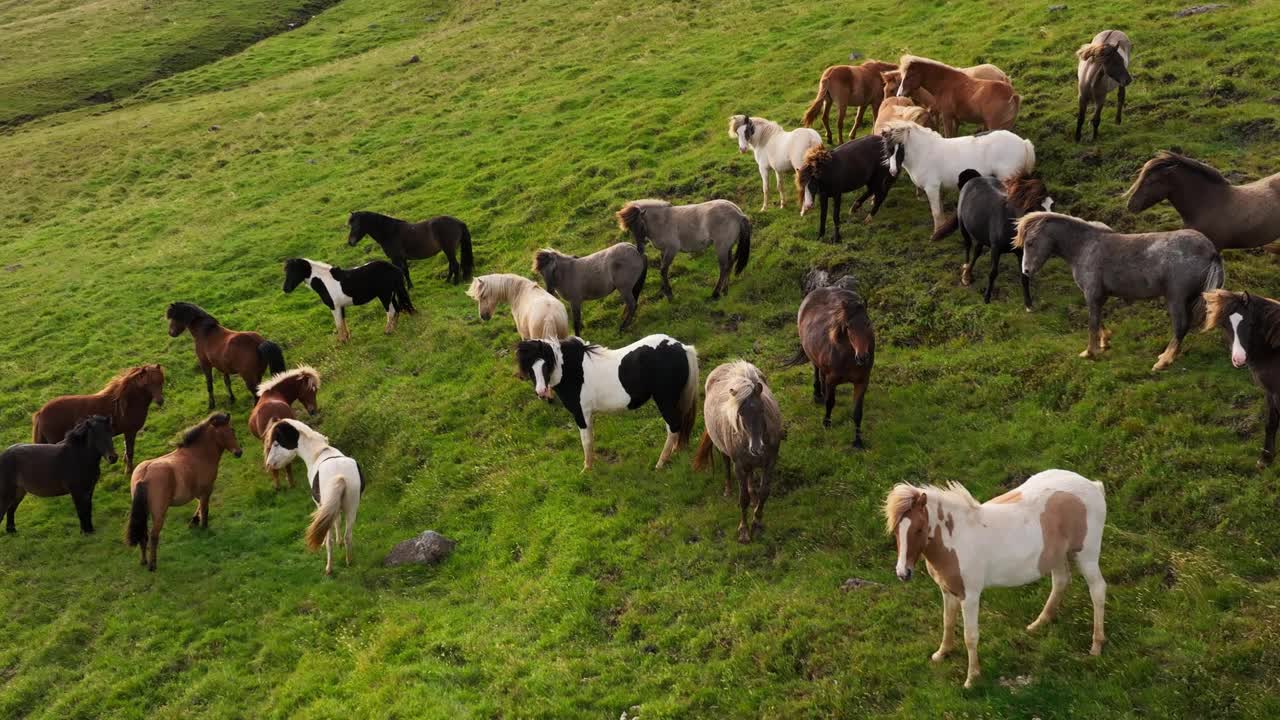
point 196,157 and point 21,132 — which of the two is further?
point 21,132

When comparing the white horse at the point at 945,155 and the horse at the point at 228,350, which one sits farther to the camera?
the horse at the point at 228,350

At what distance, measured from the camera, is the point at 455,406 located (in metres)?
15.9

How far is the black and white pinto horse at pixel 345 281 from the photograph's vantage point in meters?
18.4

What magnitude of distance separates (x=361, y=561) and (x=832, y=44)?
23417mm

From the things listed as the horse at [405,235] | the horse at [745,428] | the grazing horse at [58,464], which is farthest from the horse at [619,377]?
the horse at [405,235]

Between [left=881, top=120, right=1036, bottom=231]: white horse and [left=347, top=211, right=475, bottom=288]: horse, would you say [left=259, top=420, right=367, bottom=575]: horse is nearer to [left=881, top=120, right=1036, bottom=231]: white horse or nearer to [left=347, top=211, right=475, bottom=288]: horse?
[left=347, top=211, right=475, bottom=288]: horse

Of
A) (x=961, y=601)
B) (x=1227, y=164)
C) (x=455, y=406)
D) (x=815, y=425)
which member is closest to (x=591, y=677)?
Result: (x=961, y=601)

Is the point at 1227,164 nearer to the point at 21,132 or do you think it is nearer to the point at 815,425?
the point at 815,425

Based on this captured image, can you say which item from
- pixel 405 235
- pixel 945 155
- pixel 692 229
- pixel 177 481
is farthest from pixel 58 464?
pixel 945 155

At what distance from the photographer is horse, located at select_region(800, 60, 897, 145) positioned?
20.7m

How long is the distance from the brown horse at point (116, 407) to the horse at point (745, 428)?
411 inches

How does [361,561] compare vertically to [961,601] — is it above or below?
below

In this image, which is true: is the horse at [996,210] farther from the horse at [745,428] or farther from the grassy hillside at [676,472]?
the horse at [745,428]

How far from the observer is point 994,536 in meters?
7.91
